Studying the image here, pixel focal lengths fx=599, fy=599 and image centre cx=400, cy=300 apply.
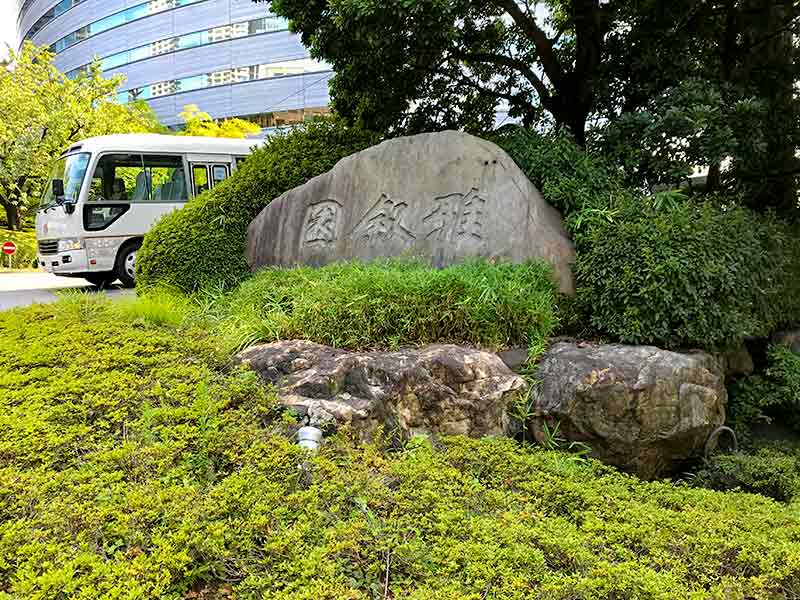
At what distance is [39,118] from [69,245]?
1146cm

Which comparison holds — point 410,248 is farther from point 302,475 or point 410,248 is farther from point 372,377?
point 302,475

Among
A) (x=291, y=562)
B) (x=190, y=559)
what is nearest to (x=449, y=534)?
(x=291, y=562)

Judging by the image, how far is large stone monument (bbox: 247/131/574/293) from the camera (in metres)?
5.47

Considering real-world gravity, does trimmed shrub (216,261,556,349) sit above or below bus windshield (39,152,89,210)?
below

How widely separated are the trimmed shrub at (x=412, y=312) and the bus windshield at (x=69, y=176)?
7752 mm

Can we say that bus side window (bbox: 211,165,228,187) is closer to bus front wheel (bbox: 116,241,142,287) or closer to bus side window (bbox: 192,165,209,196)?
→ bus side window (bbox: 192,165,209,196)

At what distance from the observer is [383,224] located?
604 centimetres

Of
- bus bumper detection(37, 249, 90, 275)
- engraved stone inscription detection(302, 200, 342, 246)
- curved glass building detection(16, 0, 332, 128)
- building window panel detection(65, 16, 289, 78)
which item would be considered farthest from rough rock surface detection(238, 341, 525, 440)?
building window panel detection(65, 16, 289, 78)

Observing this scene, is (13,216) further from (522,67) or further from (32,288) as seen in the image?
(522,67)

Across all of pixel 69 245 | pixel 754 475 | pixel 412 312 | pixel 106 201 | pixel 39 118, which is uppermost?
pixel 39 118

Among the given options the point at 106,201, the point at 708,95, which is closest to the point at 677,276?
Answer: the point at 708,95

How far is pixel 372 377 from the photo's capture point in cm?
388

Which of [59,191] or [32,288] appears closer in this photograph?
[59,191]

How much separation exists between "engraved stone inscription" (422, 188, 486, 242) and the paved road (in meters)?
5.78
